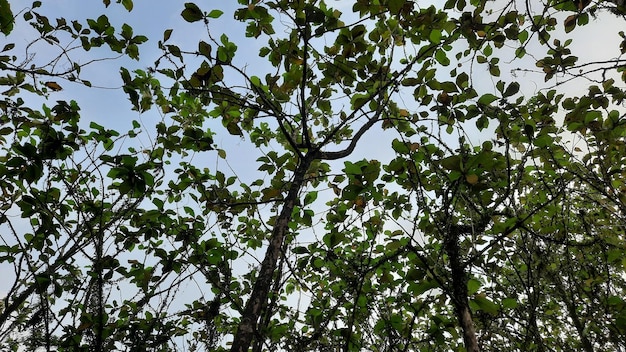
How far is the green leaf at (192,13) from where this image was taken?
2.16 metres

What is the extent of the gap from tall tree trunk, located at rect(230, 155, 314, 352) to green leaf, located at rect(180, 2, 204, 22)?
1.18m

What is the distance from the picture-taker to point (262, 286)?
6.34 feet

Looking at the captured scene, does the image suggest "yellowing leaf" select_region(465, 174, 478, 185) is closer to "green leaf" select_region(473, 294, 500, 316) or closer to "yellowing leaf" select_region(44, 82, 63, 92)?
"green leaf" select_region(473, 294, 500, 316)

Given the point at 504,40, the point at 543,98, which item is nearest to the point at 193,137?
the point at 504,40

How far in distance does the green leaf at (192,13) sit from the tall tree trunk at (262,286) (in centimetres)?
118

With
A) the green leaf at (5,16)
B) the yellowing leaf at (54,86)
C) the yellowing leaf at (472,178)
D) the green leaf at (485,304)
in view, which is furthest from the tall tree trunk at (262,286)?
the yellowing leaf at (54,86)

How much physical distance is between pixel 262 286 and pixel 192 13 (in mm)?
1739

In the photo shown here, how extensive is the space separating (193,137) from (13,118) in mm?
1606

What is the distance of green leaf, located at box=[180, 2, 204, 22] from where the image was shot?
2.16 meters

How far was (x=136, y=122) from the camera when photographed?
156 inches

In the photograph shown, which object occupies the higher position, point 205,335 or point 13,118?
point 13,118

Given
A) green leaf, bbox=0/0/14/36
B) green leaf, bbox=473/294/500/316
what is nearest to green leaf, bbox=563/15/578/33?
green leaf, bbox=473/294/500/316

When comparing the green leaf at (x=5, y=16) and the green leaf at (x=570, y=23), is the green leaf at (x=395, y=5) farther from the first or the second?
the green leaf at (x=5, y=16)

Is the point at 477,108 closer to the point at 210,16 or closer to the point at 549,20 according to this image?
the point at 549,20
